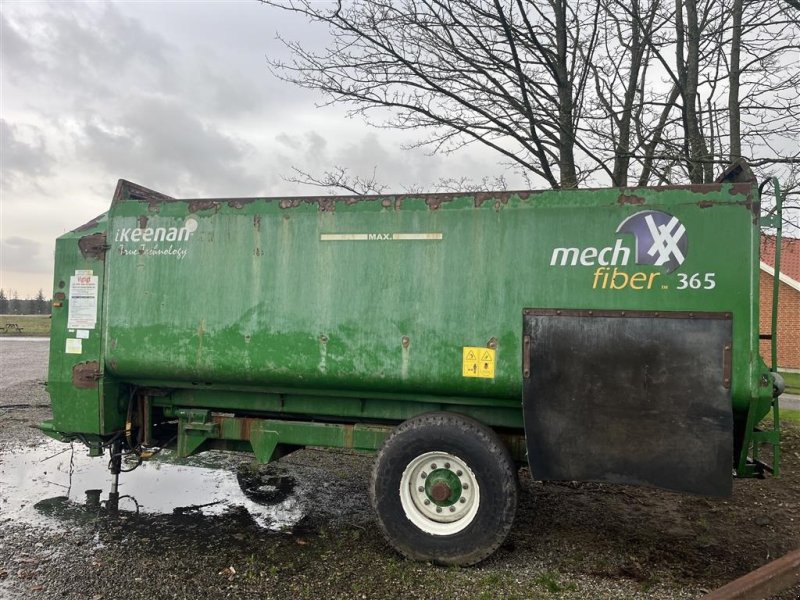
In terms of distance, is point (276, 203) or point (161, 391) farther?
point (161, 391)

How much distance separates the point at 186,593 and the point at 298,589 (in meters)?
0.71

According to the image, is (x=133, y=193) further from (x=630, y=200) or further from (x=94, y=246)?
(x=630, y=200)

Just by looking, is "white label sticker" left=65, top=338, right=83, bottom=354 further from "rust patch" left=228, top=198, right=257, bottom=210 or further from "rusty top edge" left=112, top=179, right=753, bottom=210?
"rust patch" left=228, top=198, right=257, bottom=210

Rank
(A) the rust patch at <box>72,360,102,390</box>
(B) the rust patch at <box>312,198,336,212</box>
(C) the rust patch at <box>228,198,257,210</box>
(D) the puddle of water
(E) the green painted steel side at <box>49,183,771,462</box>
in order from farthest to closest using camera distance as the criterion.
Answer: (D) the puddle of water
(A) the rust patch at <box>72,360,102,390</box>
(C) the rust patch at <box>228,198,257,210</box>
(B) the rust patch at <box>312,198,336,212</box>
(E) the green painted steel side at <box>49,183,771,462</box>

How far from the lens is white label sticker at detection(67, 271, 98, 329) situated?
16.8 feet

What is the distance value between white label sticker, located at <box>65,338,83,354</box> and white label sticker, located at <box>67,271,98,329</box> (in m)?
0.12

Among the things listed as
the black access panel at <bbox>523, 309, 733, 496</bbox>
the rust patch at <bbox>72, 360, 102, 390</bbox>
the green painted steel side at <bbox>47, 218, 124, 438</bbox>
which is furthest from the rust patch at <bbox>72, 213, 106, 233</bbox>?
the black access panel at <bbox>523, 309, 733, 496</bbox>

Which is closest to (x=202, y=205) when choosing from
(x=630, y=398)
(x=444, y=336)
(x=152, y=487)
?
(x=444, y=336)

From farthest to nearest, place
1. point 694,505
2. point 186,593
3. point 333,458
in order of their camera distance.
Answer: point 333,458 < point 694,505 < point 186,593

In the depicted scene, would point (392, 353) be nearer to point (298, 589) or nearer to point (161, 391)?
point (298, 589)

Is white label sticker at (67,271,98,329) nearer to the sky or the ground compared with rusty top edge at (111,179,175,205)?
nearer to the ground

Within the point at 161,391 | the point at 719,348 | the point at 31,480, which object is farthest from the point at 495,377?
the point at 31,480

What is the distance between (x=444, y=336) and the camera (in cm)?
443

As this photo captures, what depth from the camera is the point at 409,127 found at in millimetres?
8664
